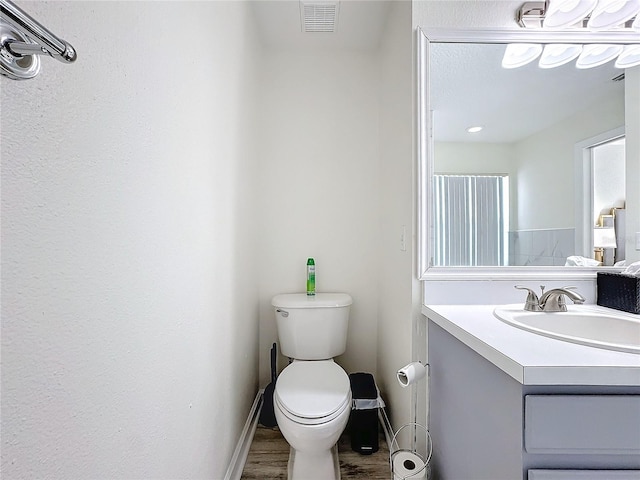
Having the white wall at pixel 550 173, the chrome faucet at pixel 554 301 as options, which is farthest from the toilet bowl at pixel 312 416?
the white wall at pixel 550 173

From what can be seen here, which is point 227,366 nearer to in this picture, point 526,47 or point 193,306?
point 193,306

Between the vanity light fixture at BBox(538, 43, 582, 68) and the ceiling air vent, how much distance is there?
985mm

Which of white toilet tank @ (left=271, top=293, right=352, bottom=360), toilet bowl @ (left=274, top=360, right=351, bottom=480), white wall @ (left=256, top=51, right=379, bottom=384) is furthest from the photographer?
white wall @ (left=256, top=51, right=379, bottom=384)

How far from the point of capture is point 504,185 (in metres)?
1.41

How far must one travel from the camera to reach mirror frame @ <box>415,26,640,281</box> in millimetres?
1355

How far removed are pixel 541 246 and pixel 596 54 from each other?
80 cm

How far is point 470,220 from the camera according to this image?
4.64 ft

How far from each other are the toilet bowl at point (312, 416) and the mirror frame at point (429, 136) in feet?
2.02

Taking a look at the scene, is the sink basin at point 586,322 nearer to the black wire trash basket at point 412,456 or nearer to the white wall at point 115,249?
the black wire trash basket at point 412,456

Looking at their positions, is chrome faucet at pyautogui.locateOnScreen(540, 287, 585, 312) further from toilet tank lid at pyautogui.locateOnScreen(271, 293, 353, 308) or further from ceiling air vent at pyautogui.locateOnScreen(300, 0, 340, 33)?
ceiling air vent at pyautogui.locateOnScreen(300, 0, 340, 33)

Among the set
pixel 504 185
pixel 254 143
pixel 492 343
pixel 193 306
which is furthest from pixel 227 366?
pixel 504 185

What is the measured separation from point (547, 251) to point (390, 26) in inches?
52.4

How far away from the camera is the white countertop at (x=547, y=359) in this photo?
0.74 metres

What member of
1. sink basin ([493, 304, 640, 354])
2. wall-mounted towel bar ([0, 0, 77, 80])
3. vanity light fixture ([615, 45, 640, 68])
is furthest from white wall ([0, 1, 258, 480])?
vanity light fixture ([615, 45, 640, 68])
